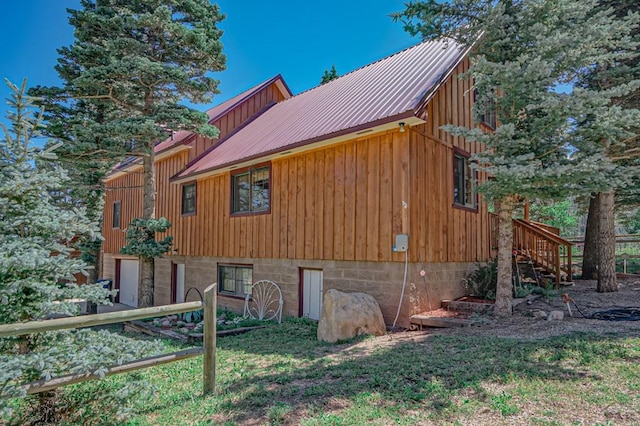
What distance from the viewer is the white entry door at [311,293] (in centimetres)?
862

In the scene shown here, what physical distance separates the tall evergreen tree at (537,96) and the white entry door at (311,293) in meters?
3.62

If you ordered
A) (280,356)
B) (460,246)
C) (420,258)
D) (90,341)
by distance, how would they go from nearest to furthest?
(90,341), (280,356), (420,258), (460,246)

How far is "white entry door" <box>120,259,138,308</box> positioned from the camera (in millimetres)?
16047

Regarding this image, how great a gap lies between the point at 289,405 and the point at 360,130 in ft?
16.2

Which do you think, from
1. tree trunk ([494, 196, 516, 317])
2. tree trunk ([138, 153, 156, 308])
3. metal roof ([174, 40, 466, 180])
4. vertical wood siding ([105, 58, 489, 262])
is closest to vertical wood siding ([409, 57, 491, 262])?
vertical wood siding ([105, 58, 489, 262])

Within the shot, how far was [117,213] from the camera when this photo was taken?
17266 millimetres

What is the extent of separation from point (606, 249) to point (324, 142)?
712 cm

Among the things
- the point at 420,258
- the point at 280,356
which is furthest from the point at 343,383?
the point at 420,258

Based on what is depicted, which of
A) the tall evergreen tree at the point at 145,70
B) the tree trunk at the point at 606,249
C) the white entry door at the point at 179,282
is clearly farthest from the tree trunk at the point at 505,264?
the white entry door at the point at 179,282

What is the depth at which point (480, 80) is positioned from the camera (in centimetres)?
614

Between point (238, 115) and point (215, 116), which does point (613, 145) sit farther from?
point (215, 116)

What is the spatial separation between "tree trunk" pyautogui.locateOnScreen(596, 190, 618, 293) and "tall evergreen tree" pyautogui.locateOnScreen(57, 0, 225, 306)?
991 cm

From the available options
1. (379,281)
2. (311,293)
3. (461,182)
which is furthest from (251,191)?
(461,182)

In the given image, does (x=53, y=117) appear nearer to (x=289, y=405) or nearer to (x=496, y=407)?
(x=289, y=405)
